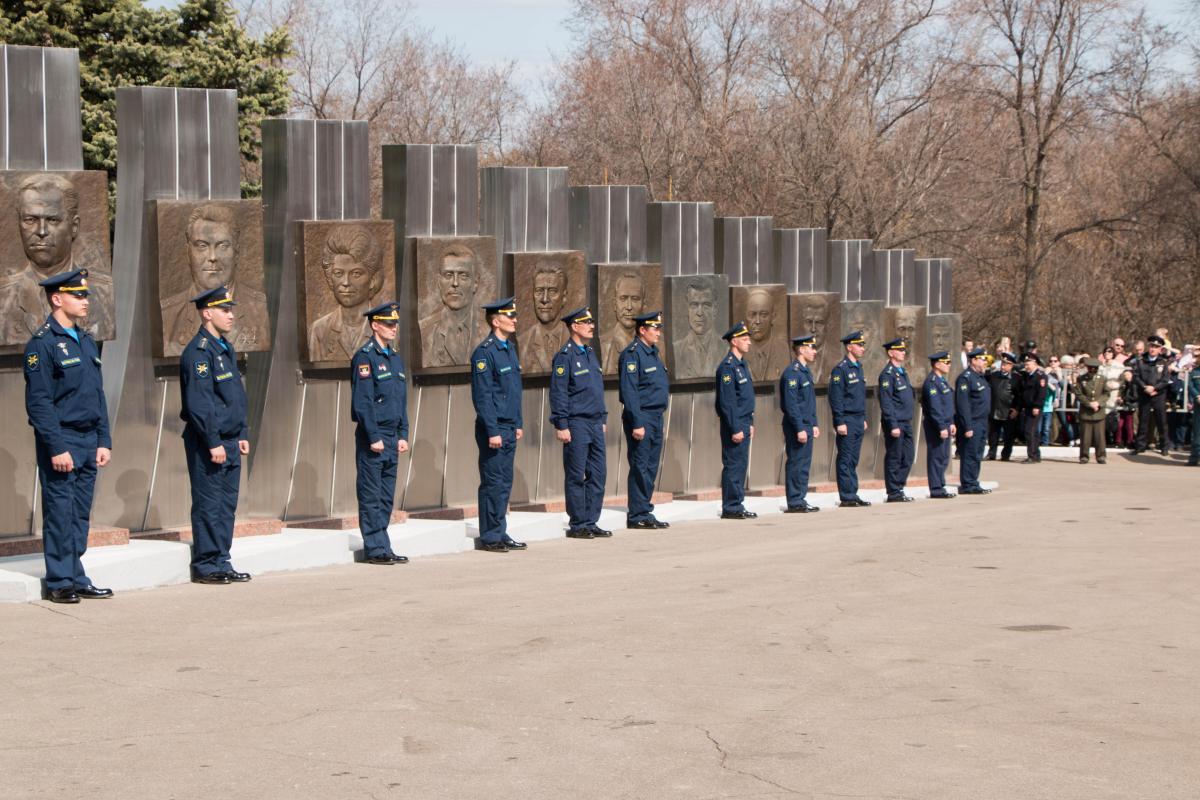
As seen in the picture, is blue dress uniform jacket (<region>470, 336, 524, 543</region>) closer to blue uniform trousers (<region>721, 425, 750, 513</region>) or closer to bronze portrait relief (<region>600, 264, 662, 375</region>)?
bronze portrait relief (<region>600, 264, 662, 375</region>)

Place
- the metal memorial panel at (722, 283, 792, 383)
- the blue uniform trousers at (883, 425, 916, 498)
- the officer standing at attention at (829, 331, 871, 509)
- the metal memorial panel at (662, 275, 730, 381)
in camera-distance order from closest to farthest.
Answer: the metal memorial panel at (662, 275, 730, 381) → the officer standing at attention at (829, 331, 871, 509) → the metal memorial panel at (722, 283, 792, 383) → the blue uniform trousers at (883, 425, 916, 498)

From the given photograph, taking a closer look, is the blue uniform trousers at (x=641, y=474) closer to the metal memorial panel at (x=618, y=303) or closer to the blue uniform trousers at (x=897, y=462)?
the metal memorial panel at (x=618, y=303)

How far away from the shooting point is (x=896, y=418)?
65.4 ft

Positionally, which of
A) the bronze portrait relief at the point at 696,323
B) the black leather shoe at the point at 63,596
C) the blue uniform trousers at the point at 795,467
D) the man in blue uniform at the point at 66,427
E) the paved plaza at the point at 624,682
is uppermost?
the bronze portrait relief at the point at 696,323

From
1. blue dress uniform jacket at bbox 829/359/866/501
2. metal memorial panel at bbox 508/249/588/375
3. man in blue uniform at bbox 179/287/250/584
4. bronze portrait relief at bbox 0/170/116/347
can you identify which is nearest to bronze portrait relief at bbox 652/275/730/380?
blue dress uniform jacket at bbox 829/359/866/501

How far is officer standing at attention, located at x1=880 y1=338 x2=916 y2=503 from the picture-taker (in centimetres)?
1995

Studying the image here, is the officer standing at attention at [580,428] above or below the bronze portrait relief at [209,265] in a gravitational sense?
below

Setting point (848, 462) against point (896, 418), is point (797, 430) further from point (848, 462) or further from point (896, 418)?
point (896, 418)

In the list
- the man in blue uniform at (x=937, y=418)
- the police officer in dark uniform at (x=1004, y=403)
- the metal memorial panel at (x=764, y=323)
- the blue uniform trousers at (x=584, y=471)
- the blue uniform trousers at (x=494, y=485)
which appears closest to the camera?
the blue uniform trousers at (x=494, y=485)

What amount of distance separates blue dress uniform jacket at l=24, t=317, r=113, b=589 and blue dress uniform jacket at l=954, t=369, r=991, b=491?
13062mm

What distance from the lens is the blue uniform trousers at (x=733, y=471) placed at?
55.3ft

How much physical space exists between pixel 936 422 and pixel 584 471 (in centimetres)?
738

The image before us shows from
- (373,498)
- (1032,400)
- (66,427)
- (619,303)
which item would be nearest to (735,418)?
(619,303)

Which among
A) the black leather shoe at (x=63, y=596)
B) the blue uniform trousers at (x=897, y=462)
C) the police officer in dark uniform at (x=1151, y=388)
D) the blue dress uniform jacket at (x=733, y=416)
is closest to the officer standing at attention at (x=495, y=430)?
the blue dress uniform jacket at (x=733, y=416)
